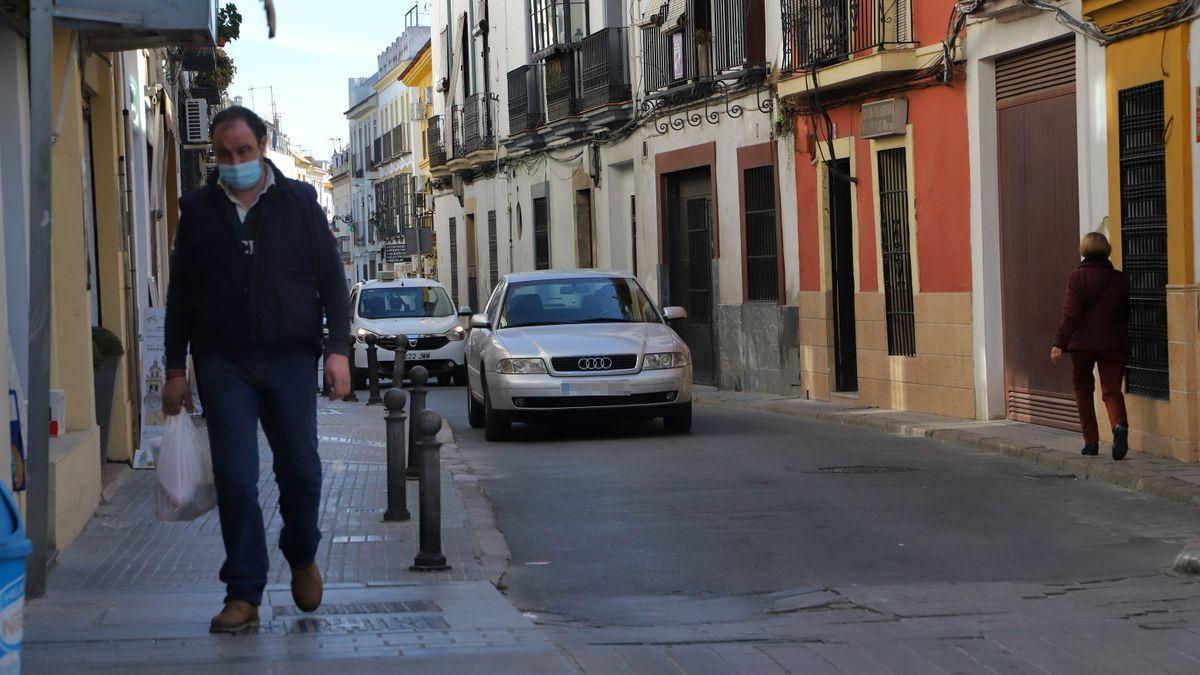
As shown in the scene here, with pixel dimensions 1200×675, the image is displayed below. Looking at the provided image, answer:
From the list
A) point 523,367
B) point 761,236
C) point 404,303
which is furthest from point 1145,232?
point 404,303

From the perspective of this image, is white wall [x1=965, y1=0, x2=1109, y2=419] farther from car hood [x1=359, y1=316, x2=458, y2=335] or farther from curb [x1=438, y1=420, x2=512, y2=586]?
car hood [x1=359, y1=316, x2=458, y2=335]

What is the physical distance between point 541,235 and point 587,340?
17.9 metres

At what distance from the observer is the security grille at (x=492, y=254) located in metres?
37.3

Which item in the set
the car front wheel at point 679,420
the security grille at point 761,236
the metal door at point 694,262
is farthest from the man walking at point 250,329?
the metal door at point 694,262

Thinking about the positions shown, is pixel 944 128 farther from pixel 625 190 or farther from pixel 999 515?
pixel 625 190

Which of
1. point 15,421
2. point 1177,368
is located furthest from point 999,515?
point 15,421

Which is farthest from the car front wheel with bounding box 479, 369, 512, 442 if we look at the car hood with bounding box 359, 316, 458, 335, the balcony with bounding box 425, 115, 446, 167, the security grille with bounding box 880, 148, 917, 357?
the balcony with bounding box 425, 115, 446, 167

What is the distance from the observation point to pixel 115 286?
1201cm

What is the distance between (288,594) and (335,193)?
93754mm

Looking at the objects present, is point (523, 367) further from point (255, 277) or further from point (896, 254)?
point (255, 277)

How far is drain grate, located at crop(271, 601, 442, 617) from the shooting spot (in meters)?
6.68

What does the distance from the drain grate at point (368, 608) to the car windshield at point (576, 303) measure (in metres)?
9.44

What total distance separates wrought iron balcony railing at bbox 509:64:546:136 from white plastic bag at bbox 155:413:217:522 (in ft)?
81.3

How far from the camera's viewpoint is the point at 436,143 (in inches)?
1623
